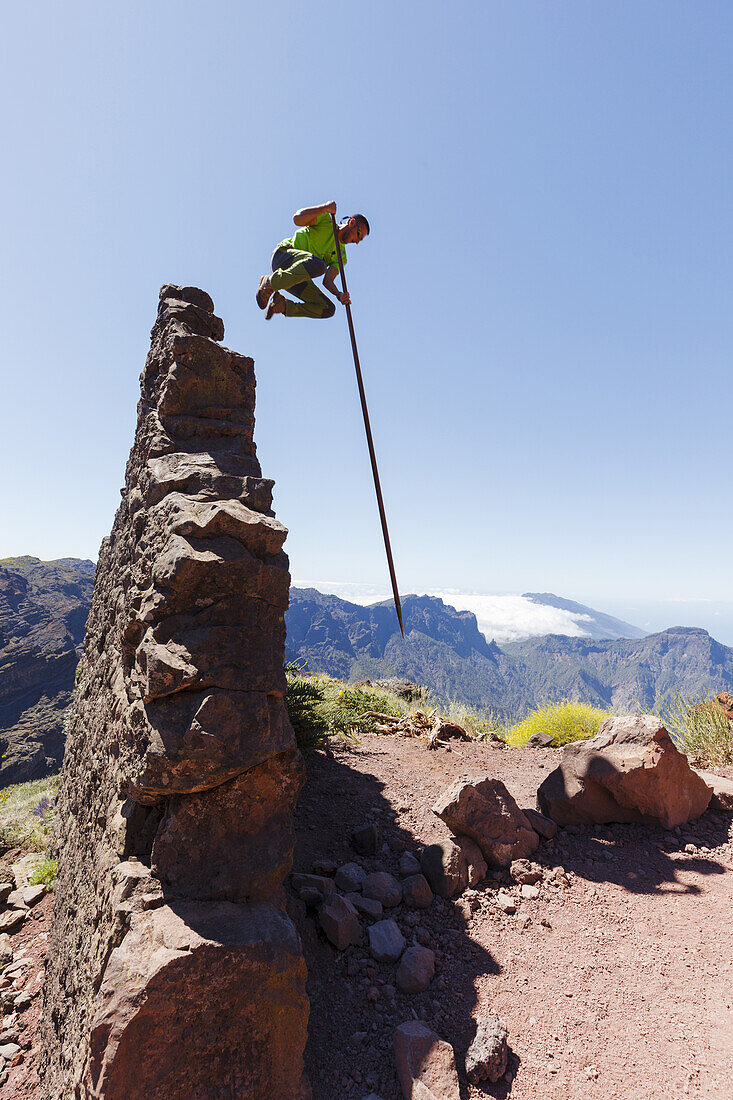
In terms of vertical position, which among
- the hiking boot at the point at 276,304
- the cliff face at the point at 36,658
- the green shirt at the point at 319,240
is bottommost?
the cliff face at the point at 36,658

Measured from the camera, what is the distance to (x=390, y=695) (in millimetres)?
10992

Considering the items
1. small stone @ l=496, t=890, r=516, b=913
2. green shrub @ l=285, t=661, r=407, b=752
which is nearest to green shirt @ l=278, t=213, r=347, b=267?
green shrub @ l=285, t=661, r=407, b=752

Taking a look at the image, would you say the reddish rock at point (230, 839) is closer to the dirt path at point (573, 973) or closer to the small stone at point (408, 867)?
the dirt path at point (573, 973)

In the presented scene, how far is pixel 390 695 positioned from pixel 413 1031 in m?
8.35

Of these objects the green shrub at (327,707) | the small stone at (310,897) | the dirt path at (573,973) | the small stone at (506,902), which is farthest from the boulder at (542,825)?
the green shrub at (327,707)

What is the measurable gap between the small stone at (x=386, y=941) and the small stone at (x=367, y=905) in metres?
0.10

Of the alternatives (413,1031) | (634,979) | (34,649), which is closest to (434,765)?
(634,979)

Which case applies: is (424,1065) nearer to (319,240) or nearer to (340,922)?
(340,922)

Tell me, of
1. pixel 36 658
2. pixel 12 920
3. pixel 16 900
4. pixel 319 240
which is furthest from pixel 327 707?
pixel 36 658

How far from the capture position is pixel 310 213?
493cm

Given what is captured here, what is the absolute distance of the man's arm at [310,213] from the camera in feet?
16.1

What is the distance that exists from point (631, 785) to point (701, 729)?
11.8 ft

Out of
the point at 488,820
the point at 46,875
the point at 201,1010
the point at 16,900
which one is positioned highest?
the point at 201,1010

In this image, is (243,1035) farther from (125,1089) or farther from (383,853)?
(383,853)
